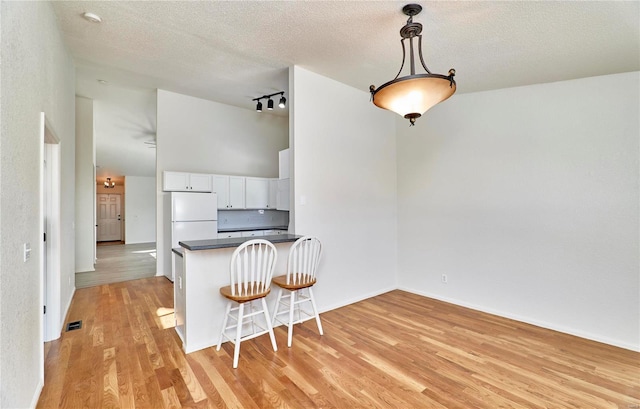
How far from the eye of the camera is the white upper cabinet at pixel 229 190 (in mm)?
5200

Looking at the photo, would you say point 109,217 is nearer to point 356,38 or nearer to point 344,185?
point 344,185

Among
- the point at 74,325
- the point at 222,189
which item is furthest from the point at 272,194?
the point at 74,325

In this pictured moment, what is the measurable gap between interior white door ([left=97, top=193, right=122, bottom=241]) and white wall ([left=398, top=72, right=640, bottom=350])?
11.7 meters

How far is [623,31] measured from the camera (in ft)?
7.80

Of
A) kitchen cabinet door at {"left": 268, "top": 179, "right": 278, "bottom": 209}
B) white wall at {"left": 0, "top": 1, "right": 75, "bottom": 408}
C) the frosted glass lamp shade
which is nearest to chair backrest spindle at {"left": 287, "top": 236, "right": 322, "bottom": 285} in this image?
the frosted glass lamp shade

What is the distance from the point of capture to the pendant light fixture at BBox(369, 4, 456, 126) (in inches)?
82.5

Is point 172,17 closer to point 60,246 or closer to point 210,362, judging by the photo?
point 60,246

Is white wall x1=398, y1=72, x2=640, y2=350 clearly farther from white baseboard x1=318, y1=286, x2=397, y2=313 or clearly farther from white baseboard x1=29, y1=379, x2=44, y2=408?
white baseboard x1=29, y1=379, x2=44, y2=408

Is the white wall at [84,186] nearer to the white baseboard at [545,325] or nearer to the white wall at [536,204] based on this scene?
the white wall at [536,204]

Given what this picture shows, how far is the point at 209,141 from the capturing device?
5.48m

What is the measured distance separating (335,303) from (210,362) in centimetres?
176

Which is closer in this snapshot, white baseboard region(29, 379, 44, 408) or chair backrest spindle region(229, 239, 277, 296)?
white baseboard region(29, 379, 44, 408)

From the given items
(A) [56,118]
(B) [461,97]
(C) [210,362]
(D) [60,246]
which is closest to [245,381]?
(C) [210,362]

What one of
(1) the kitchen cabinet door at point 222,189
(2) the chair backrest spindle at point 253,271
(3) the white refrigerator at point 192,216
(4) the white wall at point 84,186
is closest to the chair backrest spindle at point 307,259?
(2) the chair backrest spindle at point 253,271
